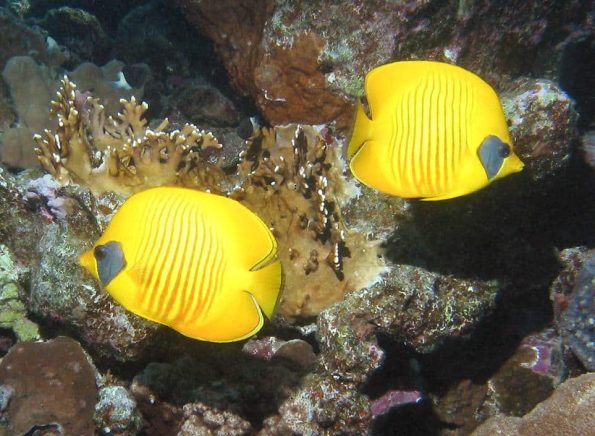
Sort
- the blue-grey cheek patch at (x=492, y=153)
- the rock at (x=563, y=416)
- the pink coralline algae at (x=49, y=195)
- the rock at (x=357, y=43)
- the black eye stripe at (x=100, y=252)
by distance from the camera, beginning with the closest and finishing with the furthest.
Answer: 1. the black eye stripe at (x=100, y=252)
2. the blue-grey cheek patch at (x=492, y=153)
3. the rock at (x=563, y=416)
4. the pink coralline algae at (x=49, y=195)
5. the rock at (x=357, y=43)

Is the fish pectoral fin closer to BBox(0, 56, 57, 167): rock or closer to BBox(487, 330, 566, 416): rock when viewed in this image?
BBox(487, 330, 566, 416): rock

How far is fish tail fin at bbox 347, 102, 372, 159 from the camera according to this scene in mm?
2287

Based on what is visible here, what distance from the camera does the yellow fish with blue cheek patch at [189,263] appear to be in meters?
1.90

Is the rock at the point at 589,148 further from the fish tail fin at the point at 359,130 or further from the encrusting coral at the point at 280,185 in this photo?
the fish tail fin at the point at 359,130

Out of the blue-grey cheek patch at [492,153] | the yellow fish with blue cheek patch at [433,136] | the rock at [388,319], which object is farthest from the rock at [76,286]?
the blue-grey cheek patch at [492,153]

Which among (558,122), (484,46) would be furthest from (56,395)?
(484,46)

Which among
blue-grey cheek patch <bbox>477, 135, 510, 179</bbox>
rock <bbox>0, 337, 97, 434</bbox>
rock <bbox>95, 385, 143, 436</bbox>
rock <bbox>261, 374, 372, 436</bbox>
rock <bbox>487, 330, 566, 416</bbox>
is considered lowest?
rock <bbox>0, 337, 97, 434</bbox>

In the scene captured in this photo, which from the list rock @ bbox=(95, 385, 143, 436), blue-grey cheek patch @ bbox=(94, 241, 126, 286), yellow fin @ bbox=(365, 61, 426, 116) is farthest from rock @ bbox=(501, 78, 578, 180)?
rock @ bbox=(95, 385, 143, 436)

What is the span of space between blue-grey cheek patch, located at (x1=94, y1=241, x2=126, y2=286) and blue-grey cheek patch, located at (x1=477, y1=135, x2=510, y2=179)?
1577mm

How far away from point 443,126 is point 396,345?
2.12 metres

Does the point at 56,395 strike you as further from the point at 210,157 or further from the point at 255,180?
the point at 210,157

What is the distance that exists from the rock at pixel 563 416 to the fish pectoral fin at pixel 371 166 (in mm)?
1830

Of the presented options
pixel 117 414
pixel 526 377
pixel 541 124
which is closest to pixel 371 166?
pixel 541 124

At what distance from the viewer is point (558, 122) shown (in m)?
3.27
